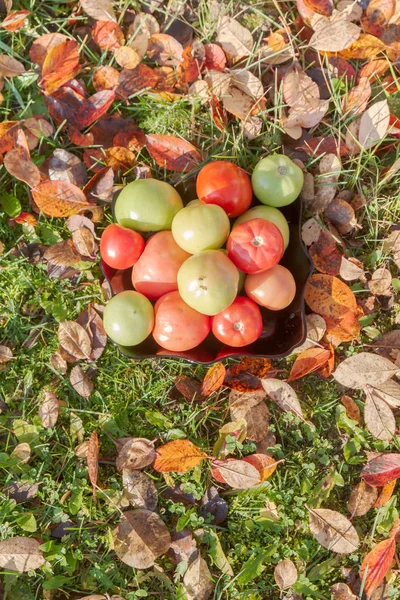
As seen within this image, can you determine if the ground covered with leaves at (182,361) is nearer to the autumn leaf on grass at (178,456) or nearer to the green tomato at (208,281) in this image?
the autumn leaf on grass at (178,456)

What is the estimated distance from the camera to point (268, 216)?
2.72 m

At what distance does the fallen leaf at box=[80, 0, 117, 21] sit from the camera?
3.15 meters

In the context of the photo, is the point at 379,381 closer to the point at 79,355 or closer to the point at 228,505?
the point at 228,505

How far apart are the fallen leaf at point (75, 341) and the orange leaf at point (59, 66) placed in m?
1.34

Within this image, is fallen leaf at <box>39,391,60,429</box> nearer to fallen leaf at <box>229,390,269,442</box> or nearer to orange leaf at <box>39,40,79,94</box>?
fallen leaf at <box>229,390,269,442</box>

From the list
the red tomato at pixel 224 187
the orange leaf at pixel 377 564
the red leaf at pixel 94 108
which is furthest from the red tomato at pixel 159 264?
the orange leaf at pixel 377 564

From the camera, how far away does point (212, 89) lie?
10.2 feet

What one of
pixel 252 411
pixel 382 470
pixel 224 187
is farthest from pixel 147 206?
pixel 382 470

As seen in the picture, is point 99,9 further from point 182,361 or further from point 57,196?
point 182,361

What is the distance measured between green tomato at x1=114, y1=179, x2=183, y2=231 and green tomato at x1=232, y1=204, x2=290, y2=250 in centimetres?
34

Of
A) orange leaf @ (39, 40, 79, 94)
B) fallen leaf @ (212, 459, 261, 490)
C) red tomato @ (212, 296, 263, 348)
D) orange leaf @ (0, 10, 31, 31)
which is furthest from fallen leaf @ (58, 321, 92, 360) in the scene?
orange leaf @ (0, 10, 31, 31)

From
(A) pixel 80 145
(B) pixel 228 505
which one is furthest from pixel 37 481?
(A) pixel 80 145

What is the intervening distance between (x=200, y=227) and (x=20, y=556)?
1856 mm

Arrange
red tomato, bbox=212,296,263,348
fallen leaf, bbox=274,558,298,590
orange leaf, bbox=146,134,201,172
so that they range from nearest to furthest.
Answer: red tomato, bbox=212,296,263,348, fallen leaf, bbox=274,558,298,590, orange leaf, bbox=146,134,201,172
